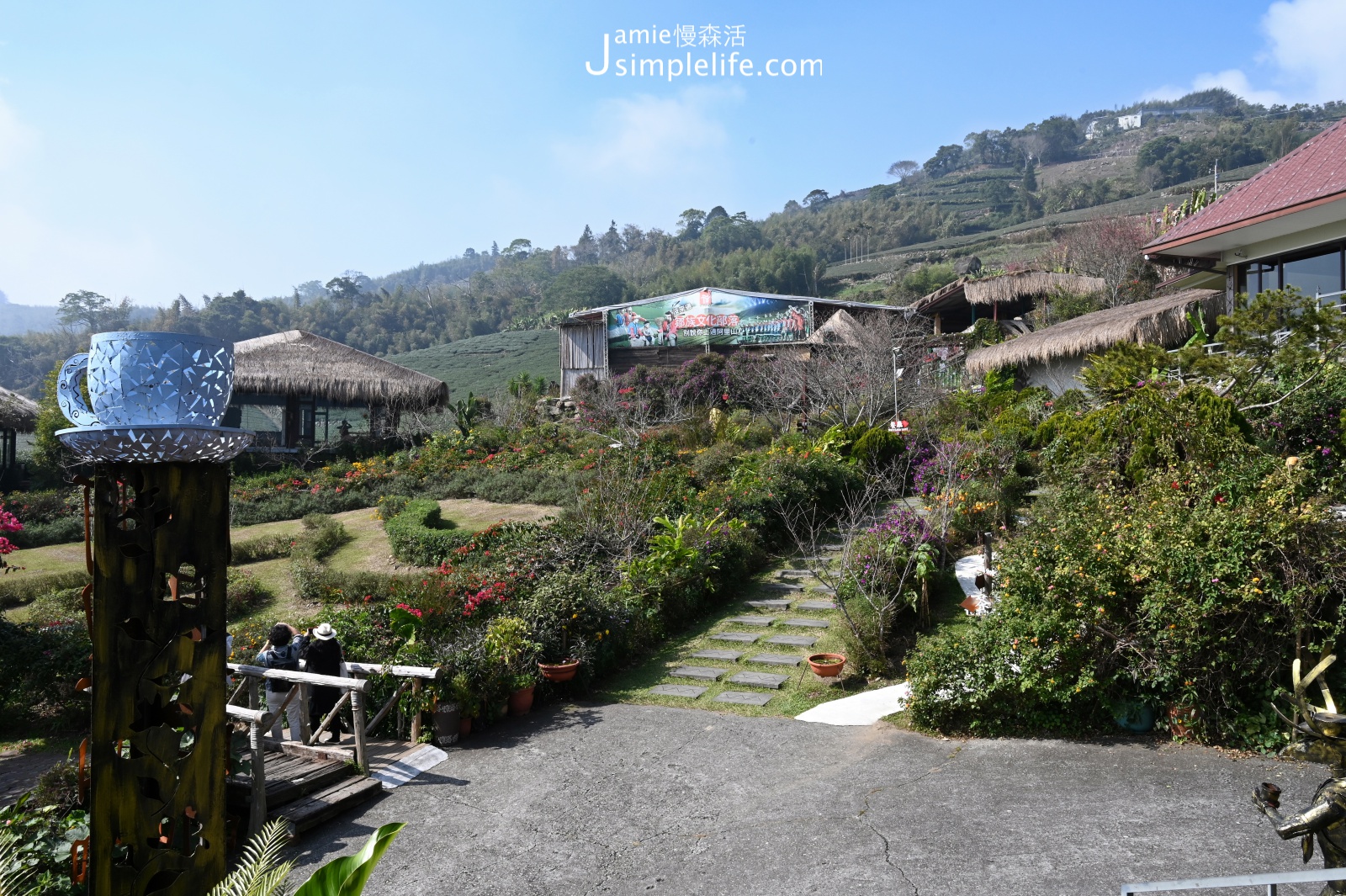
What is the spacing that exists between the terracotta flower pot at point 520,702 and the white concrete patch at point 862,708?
104 inches

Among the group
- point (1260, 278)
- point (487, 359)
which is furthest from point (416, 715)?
point (487, 359)

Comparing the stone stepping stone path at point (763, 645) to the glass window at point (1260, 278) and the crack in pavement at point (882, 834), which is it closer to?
the crack in pavement at point (882, 834)

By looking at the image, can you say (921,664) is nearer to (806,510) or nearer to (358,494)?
(806,510)

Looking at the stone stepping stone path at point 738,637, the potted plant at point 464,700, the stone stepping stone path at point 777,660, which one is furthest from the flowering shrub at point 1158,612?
the potted plant at point 464,700

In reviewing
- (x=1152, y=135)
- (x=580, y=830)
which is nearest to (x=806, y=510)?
(x=580, y=830)

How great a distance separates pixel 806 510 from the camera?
13953mm

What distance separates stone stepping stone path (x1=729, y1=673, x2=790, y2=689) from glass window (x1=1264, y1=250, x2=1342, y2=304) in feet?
33.2

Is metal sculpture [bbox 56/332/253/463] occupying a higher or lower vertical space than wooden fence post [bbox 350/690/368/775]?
higher

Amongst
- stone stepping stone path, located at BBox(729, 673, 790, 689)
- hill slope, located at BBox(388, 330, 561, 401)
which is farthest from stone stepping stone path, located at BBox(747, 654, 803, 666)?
hill slope, located at BBox(388, 330, 561, 401)

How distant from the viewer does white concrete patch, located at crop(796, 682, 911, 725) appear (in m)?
7.75

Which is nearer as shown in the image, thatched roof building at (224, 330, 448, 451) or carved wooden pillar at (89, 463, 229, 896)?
carved wooden pillar at (89, 463, 229, 896)

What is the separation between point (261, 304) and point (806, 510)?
5928 centimetres

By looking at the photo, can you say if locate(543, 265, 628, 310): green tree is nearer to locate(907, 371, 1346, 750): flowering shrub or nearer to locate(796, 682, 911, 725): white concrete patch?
locate(796, 682, 911, 725): white concrete patch

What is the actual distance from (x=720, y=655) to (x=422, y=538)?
605cm
